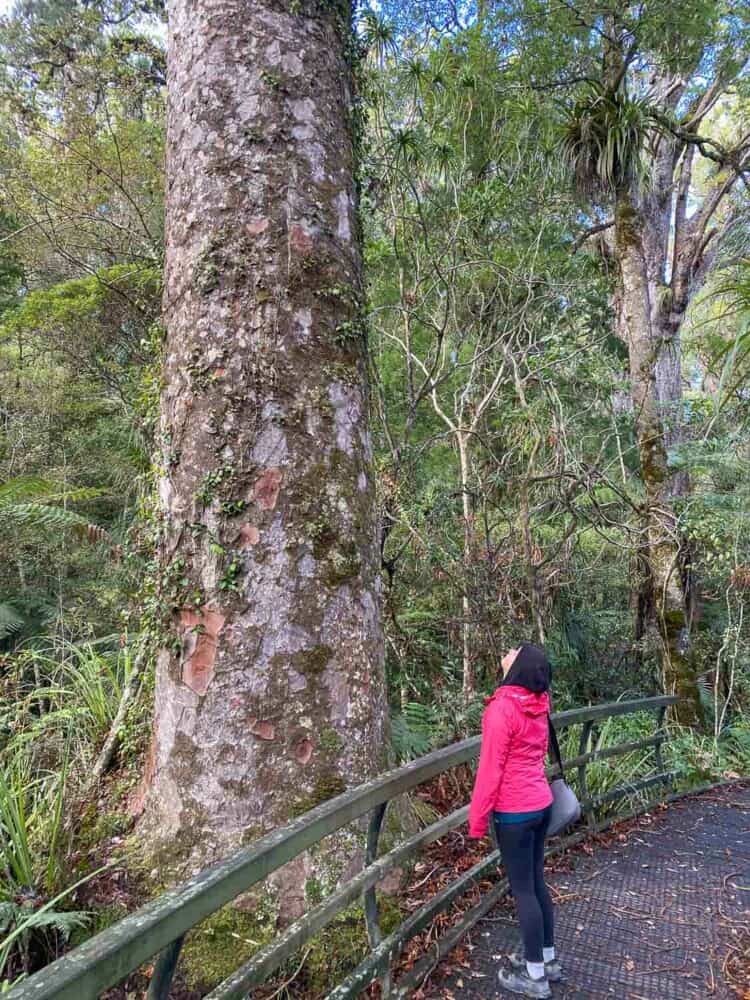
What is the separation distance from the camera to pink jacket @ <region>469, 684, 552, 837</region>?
2.79 m

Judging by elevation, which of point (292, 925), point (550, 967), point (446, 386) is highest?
point (446, 386)

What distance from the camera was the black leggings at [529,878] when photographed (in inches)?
110

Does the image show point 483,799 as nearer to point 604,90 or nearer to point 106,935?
point 106,935

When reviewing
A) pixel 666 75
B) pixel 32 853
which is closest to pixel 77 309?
pixel 32 853

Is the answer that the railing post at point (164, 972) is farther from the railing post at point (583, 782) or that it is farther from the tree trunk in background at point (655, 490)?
the tree trunk in background at point (655, 490)

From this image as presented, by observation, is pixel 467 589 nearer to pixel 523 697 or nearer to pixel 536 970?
pixel 523 697

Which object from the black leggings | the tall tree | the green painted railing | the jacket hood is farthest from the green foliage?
the black leggings

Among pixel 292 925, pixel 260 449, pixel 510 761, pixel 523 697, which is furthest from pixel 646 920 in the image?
pixel 260 449

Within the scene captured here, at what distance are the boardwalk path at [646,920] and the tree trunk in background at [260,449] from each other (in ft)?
4.21

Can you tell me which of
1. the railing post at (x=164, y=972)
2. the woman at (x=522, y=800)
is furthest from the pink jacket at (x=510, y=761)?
the railing post at (x=164, y=972)

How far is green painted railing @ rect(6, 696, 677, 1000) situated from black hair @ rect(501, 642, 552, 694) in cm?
53

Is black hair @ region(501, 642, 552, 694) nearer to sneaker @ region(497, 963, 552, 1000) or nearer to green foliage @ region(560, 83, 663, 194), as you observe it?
sneaker @ region(497, 963, 552, 1000)

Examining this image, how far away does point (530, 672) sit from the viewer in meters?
2.89

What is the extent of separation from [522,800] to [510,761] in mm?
167
